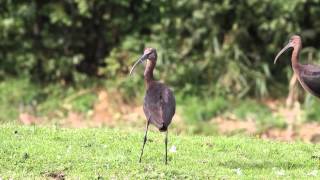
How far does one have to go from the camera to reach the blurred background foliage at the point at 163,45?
696 inches

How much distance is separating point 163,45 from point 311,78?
8244 millimetres

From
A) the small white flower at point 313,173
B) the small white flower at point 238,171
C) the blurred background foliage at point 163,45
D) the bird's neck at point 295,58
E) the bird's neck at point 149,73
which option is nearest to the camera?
the small white flower at point 238,171

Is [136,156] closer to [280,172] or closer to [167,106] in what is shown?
[167,106]

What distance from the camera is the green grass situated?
897 cm

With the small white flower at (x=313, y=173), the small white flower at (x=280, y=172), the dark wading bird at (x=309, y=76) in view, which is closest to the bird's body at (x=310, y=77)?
the dark wading bird at (x=309, y=76)

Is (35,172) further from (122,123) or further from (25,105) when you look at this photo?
(25,105)

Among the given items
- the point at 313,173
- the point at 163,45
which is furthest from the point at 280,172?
the point at 163,45

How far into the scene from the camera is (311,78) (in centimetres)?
1008

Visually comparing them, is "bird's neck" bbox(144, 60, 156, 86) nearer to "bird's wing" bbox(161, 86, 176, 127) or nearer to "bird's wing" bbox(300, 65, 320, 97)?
"bird's wing" bbox(161, 86, 176, 127)

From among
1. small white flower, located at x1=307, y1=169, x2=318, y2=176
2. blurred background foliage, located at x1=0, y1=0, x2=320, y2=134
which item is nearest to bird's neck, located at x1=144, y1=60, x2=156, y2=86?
small white flower, located at x1=307, y1=169, x2=318, y2=176

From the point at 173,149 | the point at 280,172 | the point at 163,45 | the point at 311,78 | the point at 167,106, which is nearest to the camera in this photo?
the point at 167,106

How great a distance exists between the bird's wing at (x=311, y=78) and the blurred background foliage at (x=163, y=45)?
688 centimetres

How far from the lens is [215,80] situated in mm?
17906

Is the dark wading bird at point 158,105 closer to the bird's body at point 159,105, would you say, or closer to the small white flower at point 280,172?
the bird's body at point 159,105
